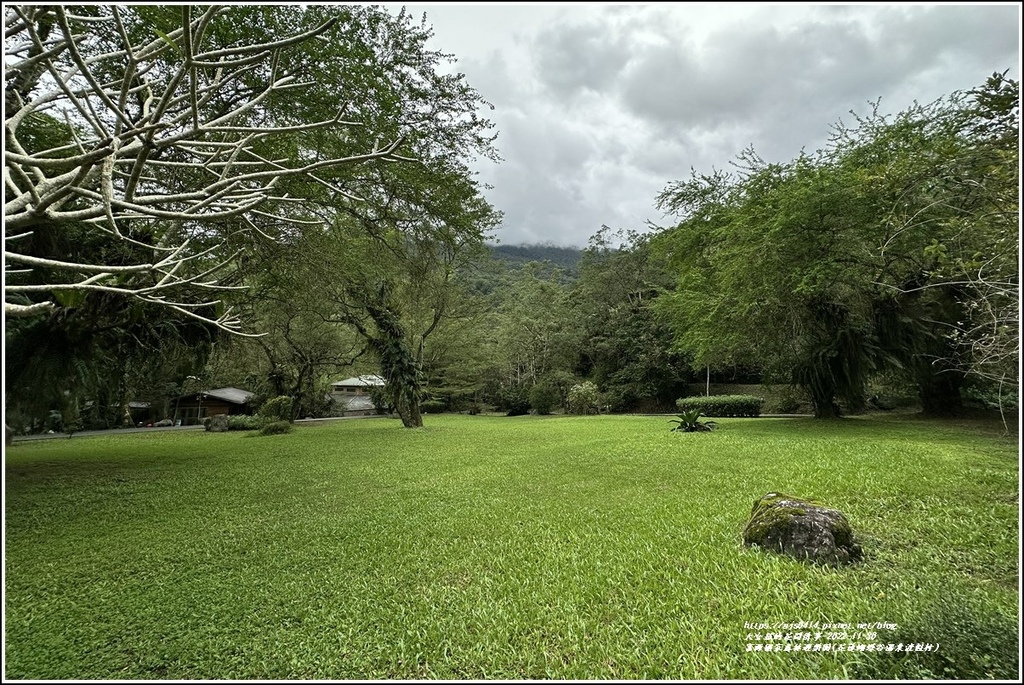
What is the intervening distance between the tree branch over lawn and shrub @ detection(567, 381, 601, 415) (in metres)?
20.3

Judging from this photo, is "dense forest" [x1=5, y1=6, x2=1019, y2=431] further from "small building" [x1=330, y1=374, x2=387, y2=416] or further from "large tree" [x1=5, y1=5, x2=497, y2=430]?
"small building" [x1=330, y1=374, x2=387, y2=416]

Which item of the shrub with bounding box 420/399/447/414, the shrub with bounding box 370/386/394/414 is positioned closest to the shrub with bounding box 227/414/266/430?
the shrub with bounding box 370/386/394/414

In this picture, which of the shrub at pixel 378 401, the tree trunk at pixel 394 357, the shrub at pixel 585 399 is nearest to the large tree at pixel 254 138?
the tree trunk at pixel 394 357

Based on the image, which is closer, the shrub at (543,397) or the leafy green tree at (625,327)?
the leafy green tree at (625,327)

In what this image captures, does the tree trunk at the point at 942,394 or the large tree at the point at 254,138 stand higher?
the large tree at the point at 254,138

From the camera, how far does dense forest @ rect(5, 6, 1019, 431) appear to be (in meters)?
1.98

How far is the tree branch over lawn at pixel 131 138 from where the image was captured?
1.47 metres

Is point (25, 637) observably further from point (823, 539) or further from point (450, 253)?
point (450, 253)

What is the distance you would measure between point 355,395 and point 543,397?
1599 centimetres

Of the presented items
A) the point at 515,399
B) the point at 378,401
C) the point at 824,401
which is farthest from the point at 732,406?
the point at 378,401

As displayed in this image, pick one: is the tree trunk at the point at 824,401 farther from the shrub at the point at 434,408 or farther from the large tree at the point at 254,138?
the shrub at the point at 434,408

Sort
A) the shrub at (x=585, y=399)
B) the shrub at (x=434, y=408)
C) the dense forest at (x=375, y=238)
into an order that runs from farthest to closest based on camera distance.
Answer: the shrub at (x=434, y=408)
the shrub at (x=585, y=399)
the dense forest at (x=375, y=238)

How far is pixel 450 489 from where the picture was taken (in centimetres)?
627

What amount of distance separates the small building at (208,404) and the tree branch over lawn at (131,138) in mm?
23875
